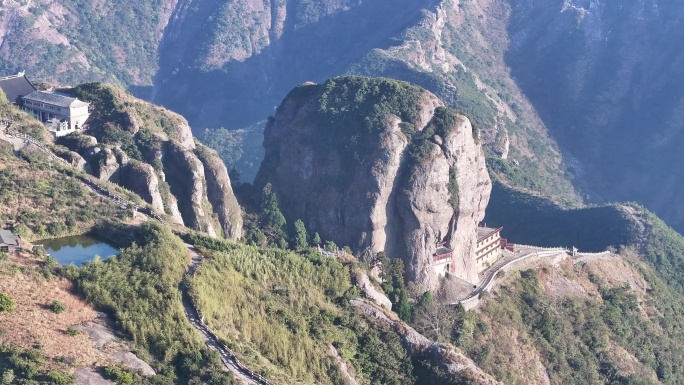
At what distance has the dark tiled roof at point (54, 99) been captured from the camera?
290 ft

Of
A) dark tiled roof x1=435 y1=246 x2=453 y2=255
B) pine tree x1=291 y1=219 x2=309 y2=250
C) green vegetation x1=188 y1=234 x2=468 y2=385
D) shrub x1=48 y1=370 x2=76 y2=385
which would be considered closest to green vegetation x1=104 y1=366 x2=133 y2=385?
shrub x1=48 y1=370 x2=76 y2=385

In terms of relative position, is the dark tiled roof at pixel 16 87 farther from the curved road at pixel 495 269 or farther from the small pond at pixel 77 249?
the curved road at pixel 495 269

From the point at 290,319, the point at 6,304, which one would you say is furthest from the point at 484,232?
the point at 6,304

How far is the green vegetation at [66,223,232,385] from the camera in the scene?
49.0m

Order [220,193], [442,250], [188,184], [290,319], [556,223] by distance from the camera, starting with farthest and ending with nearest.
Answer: [556,223] < [442,250] < [220,193] < [188,184] < [290,319]

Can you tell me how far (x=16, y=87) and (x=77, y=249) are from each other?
3693cm

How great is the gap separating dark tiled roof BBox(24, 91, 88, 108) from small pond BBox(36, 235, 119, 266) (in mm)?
28349

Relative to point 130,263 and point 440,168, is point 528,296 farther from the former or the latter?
point 130,263

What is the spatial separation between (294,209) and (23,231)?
45383 millimetres

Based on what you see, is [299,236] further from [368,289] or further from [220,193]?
[368,289]

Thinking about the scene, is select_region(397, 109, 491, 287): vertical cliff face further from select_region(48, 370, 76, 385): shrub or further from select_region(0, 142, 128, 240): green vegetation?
select_region(48, 370, 76, 385): shrub

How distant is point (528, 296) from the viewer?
9375 centimetres

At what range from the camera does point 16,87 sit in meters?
92.1

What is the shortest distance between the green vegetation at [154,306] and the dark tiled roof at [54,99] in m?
33.5
